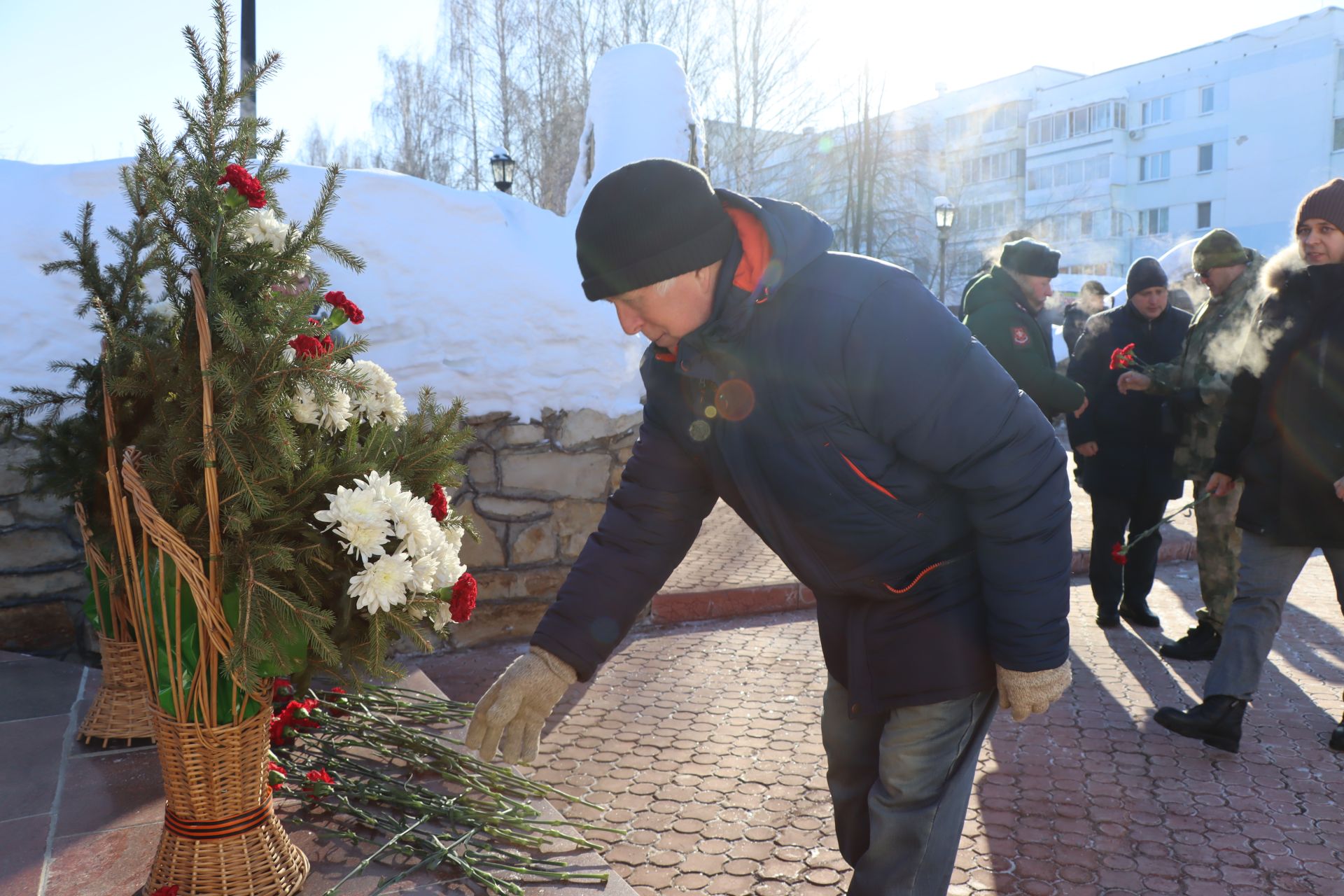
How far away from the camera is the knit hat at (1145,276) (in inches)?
219

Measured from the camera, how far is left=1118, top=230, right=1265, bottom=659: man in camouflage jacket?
5.04m

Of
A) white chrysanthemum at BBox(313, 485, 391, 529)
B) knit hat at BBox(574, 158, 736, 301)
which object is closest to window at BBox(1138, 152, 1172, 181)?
knit hat at BBox(574, 158, 736, 301)

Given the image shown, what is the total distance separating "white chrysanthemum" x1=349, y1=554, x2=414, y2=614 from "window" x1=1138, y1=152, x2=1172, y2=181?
48.5 meters

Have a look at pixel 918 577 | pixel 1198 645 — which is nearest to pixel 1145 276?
pixel 1198 645

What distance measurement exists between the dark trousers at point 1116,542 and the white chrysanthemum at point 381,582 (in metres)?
4.35

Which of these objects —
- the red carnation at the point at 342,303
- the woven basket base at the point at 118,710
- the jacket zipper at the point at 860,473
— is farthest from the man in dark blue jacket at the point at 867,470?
the woven basket base at the point at 118,710

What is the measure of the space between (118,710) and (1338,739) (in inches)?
173

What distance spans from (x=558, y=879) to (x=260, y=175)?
189 cm

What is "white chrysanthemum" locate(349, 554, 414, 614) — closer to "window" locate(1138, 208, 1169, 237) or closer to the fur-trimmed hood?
the fur-trimmed hood

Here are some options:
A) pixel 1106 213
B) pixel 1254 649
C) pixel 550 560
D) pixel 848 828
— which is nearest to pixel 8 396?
pixel 550 560

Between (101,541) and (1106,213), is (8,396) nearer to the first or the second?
(101,541)

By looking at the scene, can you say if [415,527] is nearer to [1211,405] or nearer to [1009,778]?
[1009,778]

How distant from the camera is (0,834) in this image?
283 cm

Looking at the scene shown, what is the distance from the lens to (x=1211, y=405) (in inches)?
201
